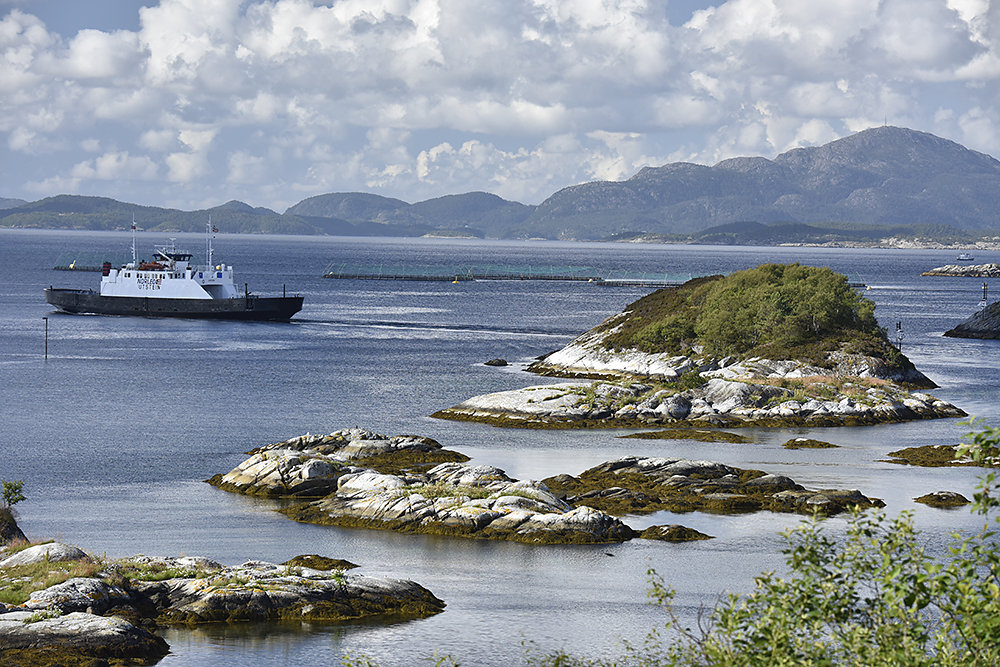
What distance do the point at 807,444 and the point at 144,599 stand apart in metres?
34.5

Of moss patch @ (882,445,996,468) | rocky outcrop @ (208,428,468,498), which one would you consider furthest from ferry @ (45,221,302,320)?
moss patch @ (882,445,996,468)

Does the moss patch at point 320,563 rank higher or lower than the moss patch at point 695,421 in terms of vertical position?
lower

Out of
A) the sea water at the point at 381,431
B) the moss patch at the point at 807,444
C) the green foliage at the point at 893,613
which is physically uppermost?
the green foliage at the point at 893,613

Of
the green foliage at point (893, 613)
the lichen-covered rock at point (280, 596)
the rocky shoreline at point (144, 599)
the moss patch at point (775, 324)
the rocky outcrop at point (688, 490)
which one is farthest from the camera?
the moss patch at point (775, 324)

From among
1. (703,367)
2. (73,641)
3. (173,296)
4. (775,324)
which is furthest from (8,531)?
(173,296)

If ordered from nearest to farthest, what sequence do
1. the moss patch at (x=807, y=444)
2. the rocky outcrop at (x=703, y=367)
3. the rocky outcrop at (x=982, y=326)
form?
the moss patch at (x=807, y=444) < the rocky outcrop at (x=703, y=367) < the rocky outcrop at (x=982, y=326)

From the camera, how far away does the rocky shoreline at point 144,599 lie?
83.5 ft

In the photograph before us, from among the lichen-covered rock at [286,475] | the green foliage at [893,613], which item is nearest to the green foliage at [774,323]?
the lichen-covered rock at [286,475]

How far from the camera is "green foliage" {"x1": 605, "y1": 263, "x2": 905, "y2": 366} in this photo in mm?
74750

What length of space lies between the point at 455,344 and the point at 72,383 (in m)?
34.6

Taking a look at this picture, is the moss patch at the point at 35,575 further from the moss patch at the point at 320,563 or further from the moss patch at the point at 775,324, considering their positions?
the moss patch at the point at 775,324

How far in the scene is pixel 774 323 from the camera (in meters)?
76.8

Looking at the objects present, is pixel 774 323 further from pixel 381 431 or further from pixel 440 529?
pixel 440 529

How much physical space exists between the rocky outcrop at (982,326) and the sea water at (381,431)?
431 cm
